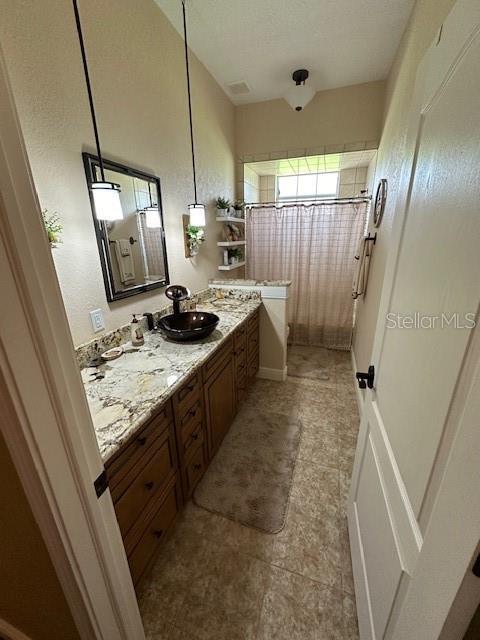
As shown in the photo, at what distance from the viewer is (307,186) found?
4363 mm

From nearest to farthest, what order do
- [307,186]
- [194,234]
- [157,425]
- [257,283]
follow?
1. [157,425]
2. [194,234]
3. [257,283]
4. [307,186]

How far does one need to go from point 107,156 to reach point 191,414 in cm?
158

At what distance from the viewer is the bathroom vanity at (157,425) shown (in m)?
0.96

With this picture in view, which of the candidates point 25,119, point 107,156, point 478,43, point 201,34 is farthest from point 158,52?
point 478,43

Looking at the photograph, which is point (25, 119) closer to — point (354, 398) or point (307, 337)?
point (354, 398)

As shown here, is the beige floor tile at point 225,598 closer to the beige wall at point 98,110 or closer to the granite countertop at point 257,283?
the beige wall at point 98,110

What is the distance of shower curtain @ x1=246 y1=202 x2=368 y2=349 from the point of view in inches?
121

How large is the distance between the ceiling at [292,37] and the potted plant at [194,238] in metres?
1.48

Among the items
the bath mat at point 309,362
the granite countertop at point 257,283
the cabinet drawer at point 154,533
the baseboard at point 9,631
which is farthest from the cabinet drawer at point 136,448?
the bath mat at point 309,362

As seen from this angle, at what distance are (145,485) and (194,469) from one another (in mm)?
492

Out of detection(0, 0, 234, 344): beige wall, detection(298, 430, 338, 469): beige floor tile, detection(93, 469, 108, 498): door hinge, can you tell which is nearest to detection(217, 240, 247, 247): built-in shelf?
detection(0, 0, 234, 344): beige wall

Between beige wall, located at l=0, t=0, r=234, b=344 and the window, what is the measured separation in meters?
2.36

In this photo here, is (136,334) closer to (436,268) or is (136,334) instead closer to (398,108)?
(436,268)

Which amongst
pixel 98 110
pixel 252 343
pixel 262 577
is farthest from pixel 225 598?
pixel 98 110
